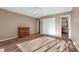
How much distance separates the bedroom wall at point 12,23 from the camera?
1774mm

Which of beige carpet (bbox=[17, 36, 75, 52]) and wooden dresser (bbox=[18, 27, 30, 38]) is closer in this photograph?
beige carpet (bbox=[17, 36, 75, 52])

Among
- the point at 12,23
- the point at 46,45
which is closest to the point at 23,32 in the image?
the point at 12,23

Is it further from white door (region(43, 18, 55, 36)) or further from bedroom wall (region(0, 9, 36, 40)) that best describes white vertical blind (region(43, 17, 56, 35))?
bedroom wall (region(0, 9, 36, 40))

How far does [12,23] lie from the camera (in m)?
1.91

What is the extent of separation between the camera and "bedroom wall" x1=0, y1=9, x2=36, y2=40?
177 cm

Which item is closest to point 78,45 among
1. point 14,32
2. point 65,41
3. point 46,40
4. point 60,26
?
point 65,41

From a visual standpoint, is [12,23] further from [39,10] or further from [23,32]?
[39,10]

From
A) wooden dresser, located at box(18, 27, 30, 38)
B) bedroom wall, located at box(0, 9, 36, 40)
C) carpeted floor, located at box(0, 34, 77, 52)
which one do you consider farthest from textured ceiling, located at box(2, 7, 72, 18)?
carpeted floor, located at box(0, 34, 77, 52)

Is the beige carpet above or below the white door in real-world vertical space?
below

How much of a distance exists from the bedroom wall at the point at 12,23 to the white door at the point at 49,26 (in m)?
0.30
